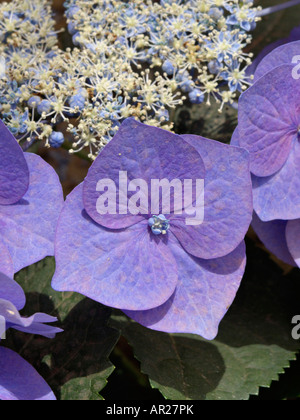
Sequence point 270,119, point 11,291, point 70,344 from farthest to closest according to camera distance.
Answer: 1. point 70,344
2. point 270,119
3. point 11,291

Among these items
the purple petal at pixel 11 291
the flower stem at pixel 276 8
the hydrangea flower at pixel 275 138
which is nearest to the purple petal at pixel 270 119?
the hydrangea flower at pixel 275 138

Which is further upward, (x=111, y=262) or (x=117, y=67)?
(x=117, y=67)

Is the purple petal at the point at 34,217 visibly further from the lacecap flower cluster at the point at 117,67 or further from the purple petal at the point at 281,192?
the purple petal at the point at 281,192

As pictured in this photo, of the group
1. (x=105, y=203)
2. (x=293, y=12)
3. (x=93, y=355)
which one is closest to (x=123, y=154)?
(x=105, y=203)

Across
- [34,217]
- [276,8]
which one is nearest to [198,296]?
[34,217]

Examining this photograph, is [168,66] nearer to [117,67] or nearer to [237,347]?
[117,67]

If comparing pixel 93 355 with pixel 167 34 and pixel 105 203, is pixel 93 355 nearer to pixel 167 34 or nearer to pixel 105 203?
pixel 105 203

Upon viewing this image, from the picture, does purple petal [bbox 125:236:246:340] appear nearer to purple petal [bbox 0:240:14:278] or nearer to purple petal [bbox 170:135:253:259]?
purple petal [bbox 170:135:253:259]

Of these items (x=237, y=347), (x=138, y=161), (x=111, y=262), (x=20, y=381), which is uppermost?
(x=138, y=161)
